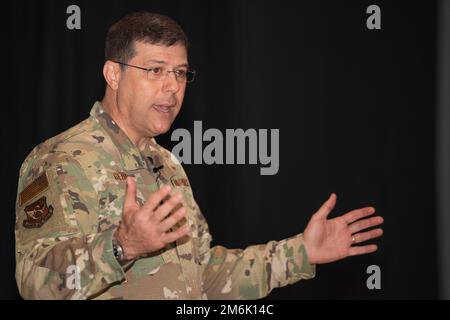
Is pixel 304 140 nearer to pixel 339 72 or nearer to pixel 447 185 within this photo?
pixel 339 72

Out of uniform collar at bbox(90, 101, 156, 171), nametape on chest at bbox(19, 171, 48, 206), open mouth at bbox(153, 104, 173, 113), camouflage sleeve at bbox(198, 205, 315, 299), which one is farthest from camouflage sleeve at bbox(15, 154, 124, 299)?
camouflage sleeve at bbox(198, 205, 315, 299)

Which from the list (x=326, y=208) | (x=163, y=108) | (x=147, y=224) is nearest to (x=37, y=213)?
(x=147, y=224)

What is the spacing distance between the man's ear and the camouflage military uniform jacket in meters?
0.09

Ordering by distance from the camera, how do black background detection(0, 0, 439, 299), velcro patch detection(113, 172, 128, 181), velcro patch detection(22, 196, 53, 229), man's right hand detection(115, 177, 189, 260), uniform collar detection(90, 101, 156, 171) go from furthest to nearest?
black background detection(0, 0, 439, 299) → uniform collar detection(90, 101, 156, 171) → velcro patch detection(113, 172, 128, 181) → velcro patch detection(22, 196, 53, 229) → man's right hand detection(115, 177, 189, 260)

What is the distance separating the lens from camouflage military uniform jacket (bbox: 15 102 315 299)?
1311 mm

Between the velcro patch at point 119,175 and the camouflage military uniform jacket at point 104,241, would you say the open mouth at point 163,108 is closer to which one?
the camouflage military uniform jacket at point 104,241

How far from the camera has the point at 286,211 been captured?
2809 mm

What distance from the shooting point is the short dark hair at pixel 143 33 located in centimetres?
171

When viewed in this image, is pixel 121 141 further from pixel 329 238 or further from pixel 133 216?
pixel 329 238

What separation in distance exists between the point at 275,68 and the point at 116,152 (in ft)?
4.47

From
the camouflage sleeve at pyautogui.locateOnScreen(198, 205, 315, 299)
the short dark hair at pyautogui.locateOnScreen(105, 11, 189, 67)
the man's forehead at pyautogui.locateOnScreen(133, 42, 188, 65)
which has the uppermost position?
the short dark hair at pyautogui.locateOnScreen(105, 11, 189, 67)

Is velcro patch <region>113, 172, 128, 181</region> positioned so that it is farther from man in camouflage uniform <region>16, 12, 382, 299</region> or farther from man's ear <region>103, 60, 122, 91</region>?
man's ear <region>103, 60, 122, 91</region>

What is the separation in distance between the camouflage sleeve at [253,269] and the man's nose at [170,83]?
0.42m
